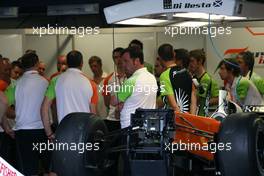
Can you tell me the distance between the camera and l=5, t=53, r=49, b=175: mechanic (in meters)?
8.56

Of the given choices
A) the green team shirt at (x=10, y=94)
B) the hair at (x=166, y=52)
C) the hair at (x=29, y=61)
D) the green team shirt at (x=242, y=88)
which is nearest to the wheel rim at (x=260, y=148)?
the hair at (x=166, y=52)

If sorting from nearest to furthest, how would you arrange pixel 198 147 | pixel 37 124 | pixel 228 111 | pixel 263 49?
pixel 198 147
pixel 228 111
pixel 37 124
pixel 263 49

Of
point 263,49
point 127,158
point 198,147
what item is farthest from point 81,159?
point 263,49

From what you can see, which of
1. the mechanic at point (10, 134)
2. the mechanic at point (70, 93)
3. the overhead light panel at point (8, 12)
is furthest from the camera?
the overhead light panel at point (8, 12)

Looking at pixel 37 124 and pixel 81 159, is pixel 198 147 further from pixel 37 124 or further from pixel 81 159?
pixel 37 124

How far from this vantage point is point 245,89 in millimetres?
9078

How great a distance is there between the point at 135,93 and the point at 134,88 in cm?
6

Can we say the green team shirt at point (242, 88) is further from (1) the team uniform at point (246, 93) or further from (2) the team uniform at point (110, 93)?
(2) the team uniform at point (110, 93)

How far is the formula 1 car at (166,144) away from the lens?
20.2ft

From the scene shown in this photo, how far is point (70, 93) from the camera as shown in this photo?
8156 millimetres

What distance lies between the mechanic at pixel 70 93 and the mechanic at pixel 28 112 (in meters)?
0.33

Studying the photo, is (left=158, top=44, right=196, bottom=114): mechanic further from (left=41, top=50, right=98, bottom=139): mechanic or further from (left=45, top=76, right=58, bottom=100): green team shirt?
(left=45, top=76, right=58, bottom=100): green team shirt

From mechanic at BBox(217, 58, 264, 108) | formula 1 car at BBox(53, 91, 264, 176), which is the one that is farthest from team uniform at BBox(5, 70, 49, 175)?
mechanic at BBox(217, 58, 264, 108)

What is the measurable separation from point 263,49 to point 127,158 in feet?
17.2
